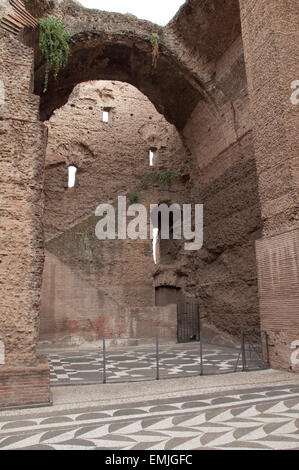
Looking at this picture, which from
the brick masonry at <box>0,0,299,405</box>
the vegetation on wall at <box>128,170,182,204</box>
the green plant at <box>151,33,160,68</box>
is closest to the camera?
the brick masonry at <box>0,0,299,405</box>

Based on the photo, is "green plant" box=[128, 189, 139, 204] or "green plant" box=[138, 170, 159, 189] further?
"green plant" box=[138, 170, 159, 189]

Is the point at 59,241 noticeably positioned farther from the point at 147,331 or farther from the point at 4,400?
the point at 4,400

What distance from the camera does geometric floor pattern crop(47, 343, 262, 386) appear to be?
5656 millimetres

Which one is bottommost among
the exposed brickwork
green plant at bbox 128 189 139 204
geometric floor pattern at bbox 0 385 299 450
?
geometric floor pattern at bbox 0 385 299 450

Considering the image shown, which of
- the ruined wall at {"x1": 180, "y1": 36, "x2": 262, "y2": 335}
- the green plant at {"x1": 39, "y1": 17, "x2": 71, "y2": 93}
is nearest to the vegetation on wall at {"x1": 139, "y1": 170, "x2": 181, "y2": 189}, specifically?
the ruined wall at {"x1": 180, "y1": 36, "x2": 262, "y2": 335}

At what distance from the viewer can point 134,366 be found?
6.90m

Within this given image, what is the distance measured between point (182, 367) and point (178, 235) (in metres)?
7.42

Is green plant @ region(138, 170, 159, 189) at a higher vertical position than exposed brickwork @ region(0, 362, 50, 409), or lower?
higher

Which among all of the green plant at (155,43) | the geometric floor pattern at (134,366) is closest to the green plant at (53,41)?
the green plant at (155,43)

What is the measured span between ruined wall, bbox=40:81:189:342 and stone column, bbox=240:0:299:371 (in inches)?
240

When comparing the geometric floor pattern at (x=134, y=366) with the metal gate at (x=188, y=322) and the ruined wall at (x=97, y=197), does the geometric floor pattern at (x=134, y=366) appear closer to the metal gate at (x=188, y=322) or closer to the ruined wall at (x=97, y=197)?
the ruined wall at (x=97, y=197)

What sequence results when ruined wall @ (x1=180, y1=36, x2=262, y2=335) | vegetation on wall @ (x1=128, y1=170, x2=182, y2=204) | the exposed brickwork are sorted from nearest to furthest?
the exposed brickwork → ruined wall @ (x1=180, y1=36, x2=262, y2=335) → vegetation on wall @ (x1=128, y1=170, x2=182, y2=204)

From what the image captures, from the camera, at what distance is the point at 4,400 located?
3.69 metres

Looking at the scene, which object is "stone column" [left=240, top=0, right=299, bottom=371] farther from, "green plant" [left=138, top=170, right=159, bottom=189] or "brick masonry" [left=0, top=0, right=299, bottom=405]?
"green plant" [left=138, top=170, right=159, bottom=189]
